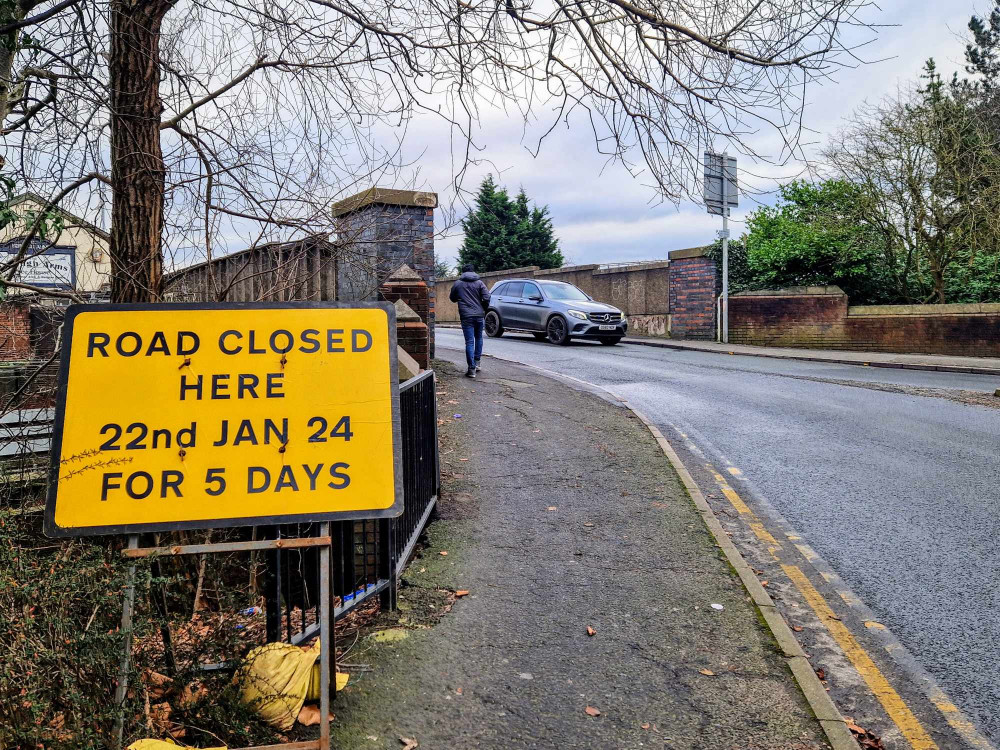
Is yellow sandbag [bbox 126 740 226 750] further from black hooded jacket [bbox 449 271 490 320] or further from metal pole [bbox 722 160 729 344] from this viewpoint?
metal pole [bbox 722 160 729 344]

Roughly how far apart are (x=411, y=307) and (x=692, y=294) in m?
15.9

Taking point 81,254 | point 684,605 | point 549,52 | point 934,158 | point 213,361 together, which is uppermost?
point 934,158

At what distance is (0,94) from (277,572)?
3155 mm

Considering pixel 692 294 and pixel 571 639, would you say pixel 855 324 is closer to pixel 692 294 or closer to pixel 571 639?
pixel 692 294

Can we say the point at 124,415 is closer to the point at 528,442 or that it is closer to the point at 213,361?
the point at 213,361

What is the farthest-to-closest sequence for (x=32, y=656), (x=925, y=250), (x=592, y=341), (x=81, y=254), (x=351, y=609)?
(x=592, y=341) < (x=925, y=250) < (x=81, y=254) < (x=351, y=609) < (x=32, y=656)

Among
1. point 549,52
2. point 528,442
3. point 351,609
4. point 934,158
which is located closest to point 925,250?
point 934,158

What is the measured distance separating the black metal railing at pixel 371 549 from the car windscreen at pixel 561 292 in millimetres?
16120

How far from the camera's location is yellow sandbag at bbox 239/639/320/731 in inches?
124

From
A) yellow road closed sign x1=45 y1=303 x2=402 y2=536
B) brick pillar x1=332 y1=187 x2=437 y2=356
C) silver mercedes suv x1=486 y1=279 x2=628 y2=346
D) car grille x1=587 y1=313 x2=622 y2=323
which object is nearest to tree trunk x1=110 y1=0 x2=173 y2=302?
brick pillar x1=332 y1=187 x2=437 y2=356

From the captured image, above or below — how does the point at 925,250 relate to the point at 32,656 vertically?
above

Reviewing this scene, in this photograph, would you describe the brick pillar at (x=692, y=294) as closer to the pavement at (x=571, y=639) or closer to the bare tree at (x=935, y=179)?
the bare tree at (x=935, y=179)

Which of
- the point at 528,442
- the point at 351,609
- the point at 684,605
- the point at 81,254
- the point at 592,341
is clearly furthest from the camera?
the point at 592,341

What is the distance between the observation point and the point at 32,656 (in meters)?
2.87
